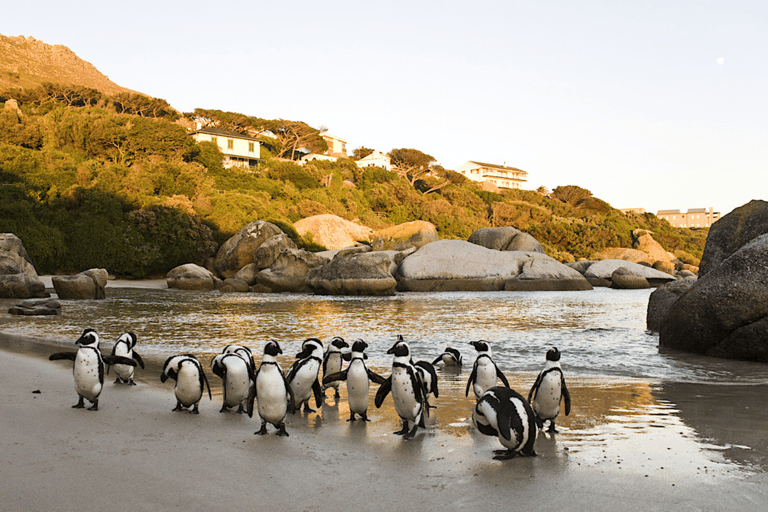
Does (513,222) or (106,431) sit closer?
(106,431)

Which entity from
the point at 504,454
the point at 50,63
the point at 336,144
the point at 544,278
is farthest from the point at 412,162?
the point at 50,63

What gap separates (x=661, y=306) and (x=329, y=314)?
9.01 meters

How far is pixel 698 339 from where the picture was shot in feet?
30.6

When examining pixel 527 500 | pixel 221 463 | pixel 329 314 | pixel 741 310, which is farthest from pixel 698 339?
pixel 329 314

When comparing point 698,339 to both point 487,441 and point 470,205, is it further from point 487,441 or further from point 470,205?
point 470,205

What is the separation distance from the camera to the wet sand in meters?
3.32

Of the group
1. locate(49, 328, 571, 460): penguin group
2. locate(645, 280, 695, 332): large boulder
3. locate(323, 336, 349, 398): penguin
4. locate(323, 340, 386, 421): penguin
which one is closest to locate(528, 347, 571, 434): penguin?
locate(49, 328, 571, 460): penguin group

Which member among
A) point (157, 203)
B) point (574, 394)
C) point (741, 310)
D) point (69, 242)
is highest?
point (157, 203)

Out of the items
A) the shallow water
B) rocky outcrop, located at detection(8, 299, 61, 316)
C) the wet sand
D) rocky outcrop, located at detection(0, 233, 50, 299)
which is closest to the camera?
the wet sand

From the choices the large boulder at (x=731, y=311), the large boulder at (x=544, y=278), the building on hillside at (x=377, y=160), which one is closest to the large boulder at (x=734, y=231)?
the large boulder at (x=731, y=311)

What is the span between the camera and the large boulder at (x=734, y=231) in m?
11.2

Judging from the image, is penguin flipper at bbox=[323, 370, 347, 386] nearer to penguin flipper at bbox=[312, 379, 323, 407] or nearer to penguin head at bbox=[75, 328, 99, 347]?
penguin flipper at bbox=[312, 379, 323, 407]

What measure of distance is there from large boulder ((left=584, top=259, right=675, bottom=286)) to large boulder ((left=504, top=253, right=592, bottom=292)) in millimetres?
6068

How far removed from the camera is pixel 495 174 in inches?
4825
